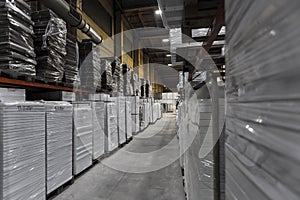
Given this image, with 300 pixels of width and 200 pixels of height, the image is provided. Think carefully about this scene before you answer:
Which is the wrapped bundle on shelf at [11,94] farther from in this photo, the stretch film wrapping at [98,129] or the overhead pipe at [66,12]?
the overhead pipe at [66,12]

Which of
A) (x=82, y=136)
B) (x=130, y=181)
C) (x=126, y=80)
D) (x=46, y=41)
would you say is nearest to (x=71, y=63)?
(x=46, y=41)

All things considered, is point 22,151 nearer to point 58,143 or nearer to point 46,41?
point 58,143

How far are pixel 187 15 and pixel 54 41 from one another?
6.88 feet

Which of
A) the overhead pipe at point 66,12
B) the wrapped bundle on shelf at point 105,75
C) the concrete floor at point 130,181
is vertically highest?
the overhead pipe at point 66,12

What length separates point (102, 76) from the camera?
198 inches

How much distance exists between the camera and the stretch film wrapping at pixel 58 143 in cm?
255

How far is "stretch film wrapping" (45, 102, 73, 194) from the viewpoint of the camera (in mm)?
2555

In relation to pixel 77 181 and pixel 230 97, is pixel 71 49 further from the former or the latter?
pixel 230 97

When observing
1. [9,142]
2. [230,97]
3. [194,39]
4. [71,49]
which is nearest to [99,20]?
[71,49]

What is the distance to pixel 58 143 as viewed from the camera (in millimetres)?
2756

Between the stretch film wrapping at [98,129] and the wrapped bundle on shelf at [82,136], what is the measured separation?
198 millimetres

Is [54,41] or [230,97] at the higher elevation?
[54,41]

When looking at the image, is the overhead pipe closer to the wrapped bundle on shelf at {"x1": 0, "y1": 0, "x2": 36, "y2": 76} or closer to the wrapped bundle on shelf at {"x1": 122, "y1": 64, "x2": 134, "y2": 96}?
the wrapped bundle on shelf at {"x1": 0, "y1": 0, "x2": 36, "y2": 76}

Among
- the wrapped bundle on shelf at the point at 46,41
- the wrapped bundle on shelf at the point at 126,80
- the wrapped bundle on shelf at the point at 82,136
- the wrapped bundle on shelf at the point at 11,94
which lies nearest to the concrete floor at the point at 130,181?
the wrapped bundle on shelf at the point at 82,136
